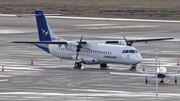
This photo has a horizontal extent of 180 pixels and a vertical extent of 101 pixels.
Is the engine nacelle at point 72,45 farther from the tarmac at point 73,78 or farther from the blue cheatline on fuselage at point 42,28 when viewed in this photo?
the blue cheatline on fuselage at point 42,28

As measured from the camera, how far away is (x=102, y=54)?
52594 millimetres

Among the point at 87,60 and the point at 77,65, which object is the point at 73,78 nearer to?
the point at 77,65

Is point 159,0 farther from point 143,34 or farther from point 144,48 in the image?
point 144,48

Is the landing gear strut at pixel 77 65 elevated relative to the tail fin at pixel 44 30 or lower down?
lower down

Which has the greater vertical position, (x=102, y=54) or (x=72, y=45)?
(x=72, y=45)

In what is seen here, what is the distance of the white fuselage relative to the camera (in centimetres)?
5115

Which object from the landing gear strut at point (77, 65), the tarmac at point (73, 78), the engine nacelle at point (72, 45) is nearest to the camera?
the tarmac at point (73, 78)

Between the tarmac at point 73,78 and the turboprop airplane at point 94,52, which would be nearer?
the tarmac at point 73,78

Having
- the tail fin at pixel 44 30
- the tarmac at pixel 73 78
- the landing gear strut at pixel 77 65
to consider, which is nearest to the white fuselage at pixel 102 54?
the landing gear strut at pixel 77 65

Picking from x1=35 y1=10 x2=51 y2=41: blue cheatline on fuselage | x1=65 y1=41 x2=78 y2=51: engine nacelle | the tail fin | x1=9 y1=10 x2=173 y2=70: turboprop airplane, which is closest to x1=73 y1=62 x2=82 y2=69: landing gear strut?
x1=9 y1=10 x2=173 y2=70: turboprop airplane

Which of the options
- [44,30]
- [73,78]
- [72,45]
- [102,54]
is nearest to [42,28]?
[44,30]

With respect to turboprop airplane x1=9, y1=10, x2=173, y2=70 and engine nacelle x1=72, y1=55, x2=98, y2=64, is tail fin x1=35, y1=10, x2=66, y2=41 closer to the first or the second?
turboprop airplane x1=9, y1=10, x2=173, y2=70

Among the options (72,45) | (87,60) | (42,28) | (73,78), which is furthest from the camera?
(42,28)

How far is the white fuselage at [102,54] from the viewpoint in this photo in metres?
51.2
